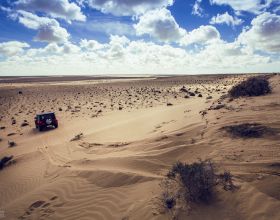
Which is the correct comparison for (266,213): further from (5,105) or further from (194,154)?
(5,105)

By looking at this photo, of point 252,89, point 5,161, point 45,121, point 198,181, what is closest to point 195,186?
point 198,181

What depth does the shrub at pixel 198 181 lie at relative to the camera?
571 cm

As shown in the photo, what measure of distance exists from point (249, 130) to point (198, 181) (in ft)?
12.5

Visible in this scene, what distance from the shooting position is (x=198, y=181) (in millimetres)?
5805

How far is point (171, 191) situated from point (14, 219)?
14.0 feet

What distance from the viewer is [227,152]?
7.69 m

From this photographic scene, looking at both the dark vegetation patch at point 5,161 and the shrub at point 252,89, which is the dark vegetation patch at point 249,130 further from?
the dark vegetation patch at point 5,161

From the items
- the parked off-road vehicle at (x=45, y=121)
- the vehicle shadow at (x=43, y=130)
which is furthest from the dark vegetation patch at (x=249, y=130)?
the parked off-road vehicle at (x=45, y=121)

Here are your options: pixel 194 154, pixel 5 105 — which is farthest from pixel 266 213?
pixel 5 105

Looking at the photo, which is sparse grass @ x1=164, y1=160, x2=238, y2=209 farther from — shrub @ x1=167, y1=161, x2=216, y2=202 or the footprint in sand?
the footprint in sand

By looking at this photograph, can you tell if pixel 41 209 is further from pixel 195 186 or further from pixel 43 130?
pixel 43 130

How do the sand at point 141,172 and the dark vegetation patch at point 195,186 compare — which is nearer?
the sand at point 141,172

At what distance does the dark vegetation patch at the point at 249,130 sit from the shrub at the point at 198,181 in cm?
301

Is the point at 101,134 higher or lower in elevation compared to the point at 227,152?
lower
